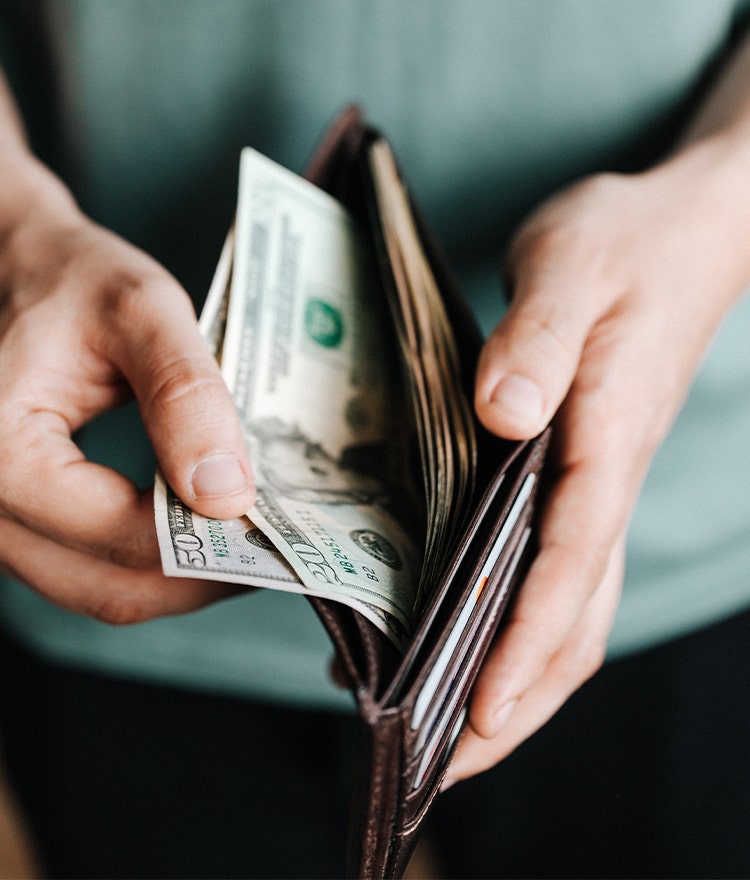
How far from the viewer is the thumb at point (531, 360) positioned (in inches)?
22.1

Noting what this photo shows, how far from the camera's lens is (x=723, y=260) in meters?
0.76

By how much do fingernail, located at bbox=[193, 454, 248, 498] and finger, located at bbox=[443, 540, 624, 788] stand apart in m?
0.27

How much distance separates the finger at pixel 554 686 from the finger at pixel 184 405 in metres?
0.28

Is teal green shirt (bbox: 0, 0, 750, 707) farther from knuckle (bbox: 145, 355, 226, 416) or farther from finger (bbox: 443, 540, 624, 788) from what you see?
knuckle (bbox: 145, 355, 226, 416)

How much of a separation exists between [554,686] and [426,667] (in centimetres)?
31

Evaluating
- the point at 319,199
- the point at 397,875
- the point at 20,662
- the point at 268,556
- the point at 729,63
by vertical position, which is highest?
the point at 729,63

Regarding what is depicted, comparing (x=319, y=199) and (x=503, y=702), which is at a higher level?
(x=319, y=199)

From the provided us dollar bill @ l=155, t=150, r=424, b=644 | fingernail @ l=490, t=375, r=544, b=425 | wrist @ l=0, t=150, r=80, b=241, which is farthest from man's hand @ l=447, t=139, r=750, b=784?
wrist @ l=0, t=150, r=80, b=241

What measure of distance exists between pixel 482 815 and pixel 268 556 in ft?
1.84

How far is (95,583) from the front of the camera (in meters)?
0.64

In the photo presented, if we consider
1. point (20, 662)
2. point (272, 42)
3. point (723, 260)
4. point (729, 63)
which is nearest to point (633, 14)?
point (729, 63)

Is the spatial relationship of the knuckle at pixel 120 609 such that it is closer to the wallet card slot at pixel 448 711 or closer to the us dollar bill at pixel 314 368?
the us dollar bill at pixel 314 368

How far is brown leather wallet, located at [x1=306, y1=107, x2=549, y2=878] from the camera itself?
1.28ft

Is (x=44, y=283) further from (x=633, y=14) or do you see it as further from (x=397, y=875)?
(x=633, y=14)
